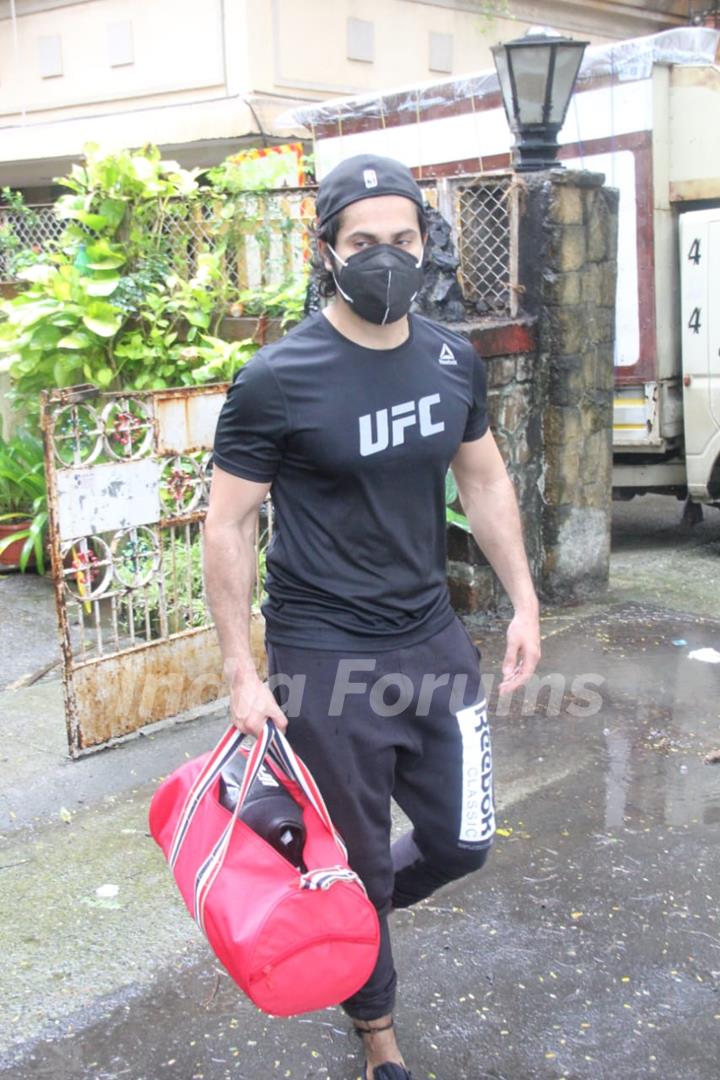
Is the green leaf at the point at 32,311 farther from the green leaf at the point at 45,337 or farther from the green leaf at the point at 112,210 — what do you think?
the green leaf at the point at 112,210

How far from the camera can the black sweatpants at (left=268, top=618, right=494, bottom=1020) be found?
253cm

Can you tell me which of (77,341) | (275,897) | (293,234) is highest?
(293,234)

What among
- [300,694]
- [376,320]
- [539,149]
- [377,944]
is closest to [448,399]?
[376,320]

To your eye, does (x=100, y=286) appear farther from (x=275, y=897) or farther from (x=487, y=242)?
(x=275, y=897)

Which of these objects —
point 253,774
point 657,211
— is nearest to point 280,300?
point 657,211

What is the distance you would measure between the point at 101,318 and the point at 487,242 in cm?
212

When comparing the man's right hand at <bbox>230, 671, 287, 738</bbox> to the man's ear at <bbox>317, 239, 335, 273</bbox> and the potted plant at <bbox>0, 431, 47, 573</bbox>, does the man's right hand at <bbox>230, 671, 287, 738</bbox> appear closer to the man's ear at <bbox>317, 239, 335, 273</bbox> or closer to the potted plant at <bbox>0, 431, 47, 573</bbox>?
the man's ear at <bbox>317, 239, 335, 273</bbox>

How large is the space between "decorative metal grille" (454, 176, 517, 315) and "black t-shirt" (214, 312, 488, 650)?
3695mm

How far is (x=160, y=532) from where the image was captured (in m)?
4.75

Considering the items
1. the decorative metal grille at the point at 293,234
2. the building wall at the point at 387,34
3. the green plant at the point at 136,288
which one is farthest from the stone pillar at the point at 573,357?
the building wall at the point at 387,34

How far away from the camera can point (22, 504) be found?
7.56 metres

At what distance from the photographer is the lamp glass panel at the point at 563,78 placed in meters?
5.96

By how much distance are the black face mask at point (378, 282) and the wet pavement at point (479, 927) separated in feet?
5.69

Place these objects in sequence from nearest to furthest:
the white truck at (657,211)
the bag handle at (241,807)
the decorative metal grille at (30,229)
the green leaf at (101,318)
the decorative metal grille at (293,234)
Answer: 1. the bag handle at (241,807)
2. the decorative metal grille at (293,234)
3. the green leaf at (101,318)
4. the white truck at (657,211)
5. the decorative metal grille at (30,229)
